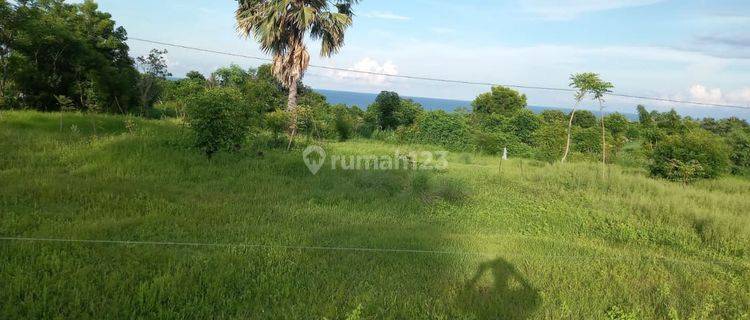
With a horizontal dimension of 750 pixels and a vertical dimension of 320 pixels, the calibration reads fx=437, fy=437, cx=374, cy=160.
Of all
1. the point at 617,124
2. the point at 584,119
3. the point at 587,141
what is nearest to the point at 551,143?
the point at 587,141

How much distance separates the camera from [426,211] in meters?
7.36

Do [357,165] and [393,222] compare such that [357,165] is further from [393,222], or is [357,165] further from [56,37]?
[56,37]

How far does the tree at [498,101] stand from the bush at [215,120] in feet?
86.4

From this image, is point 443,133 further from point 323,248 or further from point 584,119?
point 323,248

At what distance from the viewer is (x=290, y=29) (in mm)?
15195

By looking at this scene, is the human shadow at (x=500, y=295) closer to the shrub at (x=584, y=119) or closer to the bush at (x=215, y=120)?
the bush at (x=215, y=120)

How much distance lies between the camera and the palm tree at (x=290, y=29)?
1480 cm

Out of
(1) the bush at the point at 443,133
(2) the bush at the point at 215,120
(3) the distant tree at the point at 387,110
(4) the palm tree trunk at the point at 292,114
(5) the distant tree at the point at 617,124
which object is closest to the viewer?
(2) the bush at the point at 215,120

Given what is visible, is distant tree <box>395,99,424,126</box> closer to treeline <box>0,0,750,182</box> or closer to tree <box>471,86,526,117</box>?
treeline <box>0,0,750,182</box>

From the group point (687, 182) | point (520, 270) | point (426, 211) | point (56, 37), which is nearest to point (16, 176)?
point (426, 211)

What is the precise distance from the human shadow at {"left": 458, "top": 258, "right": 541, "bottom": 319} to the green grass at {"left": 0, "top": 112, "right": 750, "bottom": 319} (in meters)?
0.02

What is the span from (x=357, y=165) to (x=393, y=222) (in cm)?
476

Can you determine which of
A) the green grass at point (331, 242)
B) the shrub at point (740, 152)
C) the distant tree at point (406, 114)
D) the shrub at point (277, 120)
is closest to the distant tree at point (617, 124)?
the shrub at point (740, 152)

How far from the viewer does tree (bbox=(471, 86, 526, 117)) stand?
33.3m
